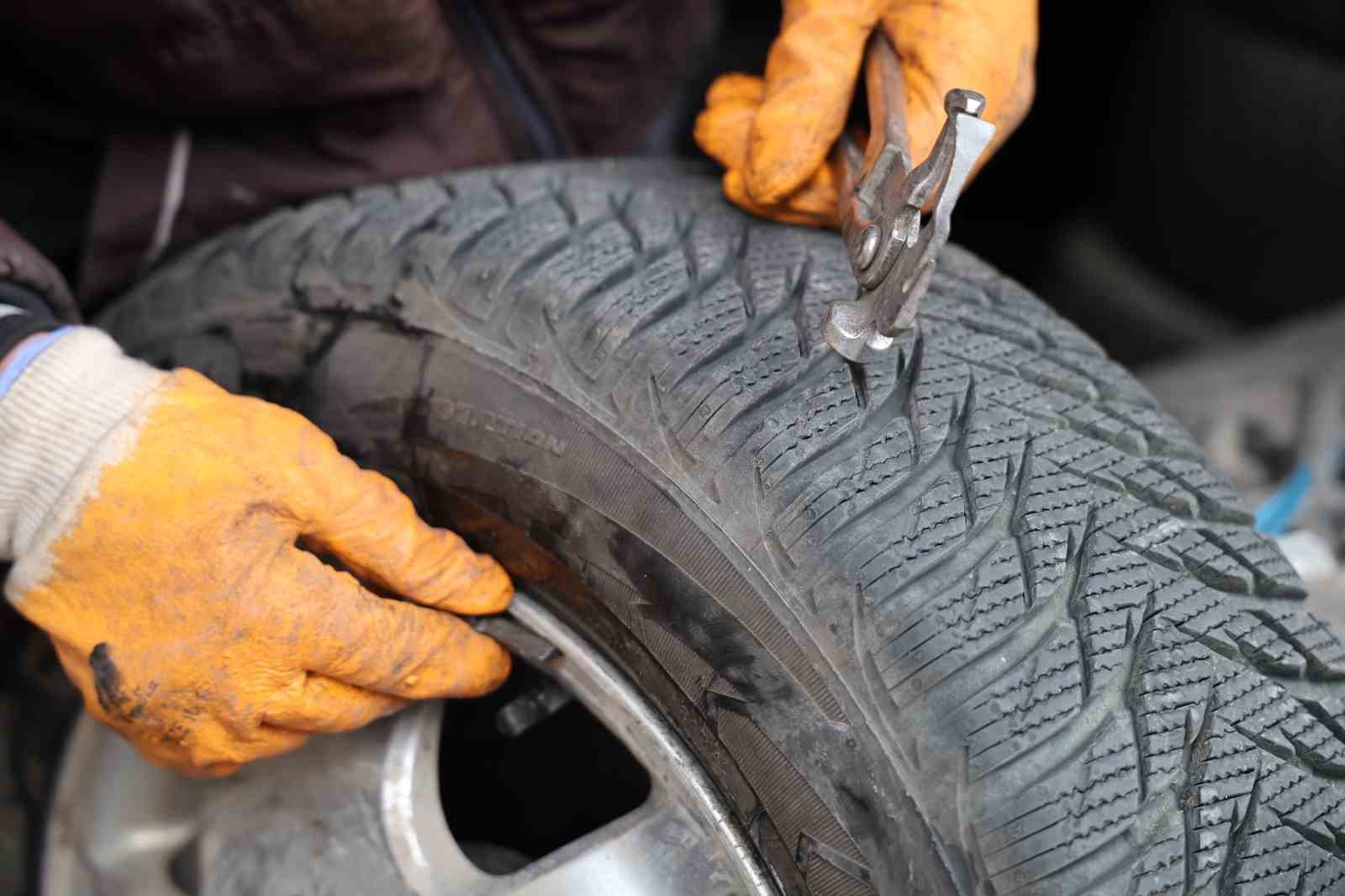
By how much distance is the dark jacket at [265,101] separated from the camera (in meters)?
1.03

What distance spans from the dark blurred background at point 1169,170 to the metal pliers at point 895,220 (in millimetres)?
1314

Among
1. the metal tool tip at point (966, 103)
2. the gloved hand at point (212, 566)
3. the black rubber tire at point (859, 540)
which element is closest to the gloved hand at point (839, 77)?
the black rubber tire at point (859, 540)

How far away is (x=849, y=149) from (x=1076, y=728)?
1.58 ft

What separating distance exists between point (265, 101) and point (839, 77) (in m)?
0.60

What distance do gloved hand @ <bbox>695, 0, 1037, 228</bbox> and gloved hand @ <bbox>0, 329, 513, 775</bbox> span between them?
0.39m

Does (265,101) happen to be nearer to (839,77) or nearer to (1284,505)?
(839,77)

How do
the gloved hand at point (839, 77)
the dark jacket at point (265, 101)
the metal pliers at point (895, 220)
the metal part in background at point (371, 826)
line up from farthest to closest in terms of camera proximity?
the dark jacket at point (265, 101) → the gloved hand at point (839, 77) → the metal part in background at point (371, 826) → the metal pliers at point (895, 220)

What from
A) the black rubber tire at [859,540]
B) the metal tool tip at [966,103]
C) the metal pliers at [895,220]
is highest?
the metal tool tip at [966,103]

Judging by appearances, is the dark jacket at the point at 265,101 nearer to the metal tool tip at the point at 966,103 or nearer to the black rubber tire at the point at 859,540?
the black rubber tire at the point at 859,540

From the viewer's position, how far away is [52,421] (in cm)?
82

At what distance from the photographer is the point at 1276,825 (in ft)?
2.11

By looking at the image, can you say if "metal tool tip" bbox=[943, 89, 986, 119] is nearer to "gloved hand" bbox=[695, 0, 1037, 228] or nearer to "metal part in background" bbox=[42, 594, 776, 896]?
"gloved hand" bbox=[695, 0, 1037, 228]

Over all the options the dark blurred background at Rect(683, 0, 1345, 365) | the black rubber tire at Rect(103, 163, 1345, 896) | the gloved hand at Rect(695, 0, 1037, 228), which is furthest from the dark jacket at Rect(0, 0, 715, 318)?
the dark blurred background at Rect(683, 0, 1345, 365)

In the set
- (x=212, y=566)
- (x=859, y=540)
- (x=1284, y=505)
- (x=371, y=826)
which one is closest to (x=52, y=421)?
(x=212, y=566)
